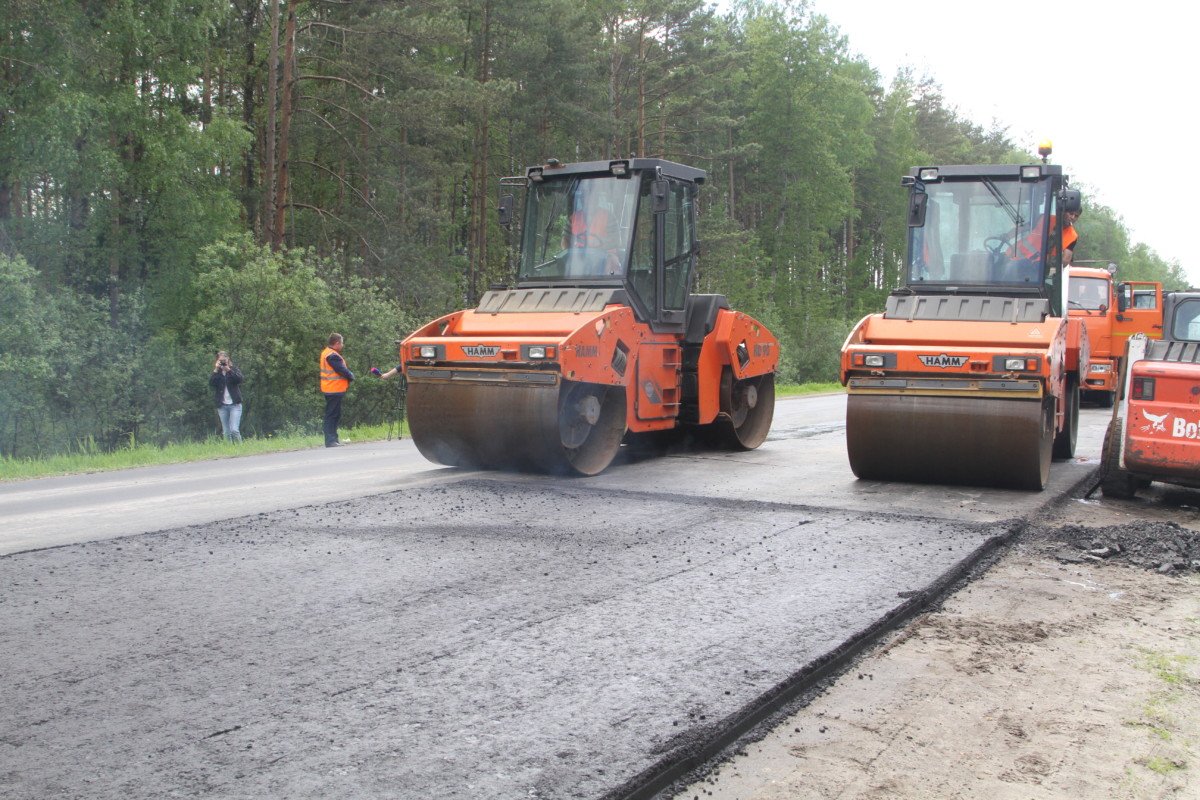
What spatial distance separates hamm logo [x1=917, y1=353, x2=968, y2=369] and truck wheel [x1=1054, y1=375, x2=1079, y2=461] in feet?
11.2

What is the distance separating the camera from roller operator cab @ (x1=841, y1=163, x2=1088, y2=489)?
9.57 m

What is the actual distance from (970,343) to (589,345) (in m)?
3.43

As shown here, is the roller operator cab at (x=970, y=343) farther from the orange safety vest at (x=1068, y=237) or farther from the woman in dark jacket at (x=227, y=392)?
the woman in dark jacket at (x=227, y=392)

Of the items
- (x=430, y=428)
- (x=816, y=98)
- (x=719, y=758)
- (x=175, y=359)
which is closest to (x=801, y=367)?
(x=816, y=98)

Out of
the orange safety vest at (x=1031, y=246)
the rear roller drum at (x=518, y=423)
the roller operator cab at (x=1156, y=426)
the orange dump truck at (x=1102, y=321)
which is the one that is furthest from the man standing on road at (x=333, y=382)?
the orange dump truck at (x=1102, y=321)

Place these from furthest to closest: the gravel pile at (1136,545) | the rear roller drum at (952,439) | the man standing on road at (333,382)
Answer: the man standing on road at (333,382) → the rear roller drum at (952,439) → the gravel pile at (1136,545)

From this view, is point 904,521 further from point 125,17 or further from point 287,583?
point 125,17

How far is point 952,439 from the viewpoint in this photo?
9.73 metres

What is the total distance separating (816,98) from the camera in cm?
5441

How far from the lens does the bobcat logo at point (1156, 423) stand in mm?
9523

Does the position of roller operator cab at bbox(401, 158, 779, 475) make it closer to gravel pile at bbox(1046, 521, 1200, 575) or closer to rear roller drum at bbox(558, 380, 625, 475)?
rear roller drum at bbox(558, 380, 625, 475)

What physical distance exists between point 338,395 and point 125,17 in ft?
46.7

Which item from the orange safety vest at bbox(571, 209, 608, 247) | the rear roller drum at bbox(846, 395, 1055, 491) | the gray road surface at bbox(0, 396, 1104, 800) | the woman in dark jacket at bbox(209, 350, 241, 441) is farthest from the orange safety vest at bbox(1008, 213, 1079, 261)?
the woman in dark jacket at bbox(209, 350, 241, 441)

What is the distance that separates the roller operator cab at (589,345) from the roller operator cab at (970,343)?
2.29 m
